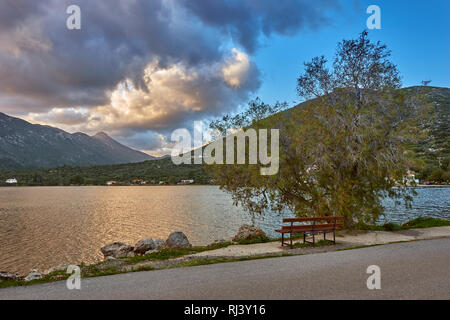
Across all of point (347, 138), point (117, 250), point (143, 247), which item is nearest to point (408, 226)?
point (347, 138)

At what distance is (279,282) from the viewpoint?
7035 millimetres

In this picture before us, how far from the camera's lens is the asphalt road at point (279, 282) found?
6242 mm

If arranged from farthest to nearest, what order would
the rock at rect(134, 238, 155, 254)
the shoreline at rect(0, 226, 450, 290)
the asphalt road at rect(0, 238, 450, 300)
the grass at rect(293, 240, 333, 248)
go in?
the rock at rect(134, 238, 155, 254) → the grass at rect(293, 240, 333, 248) → the shoreline at rect(0, 226, 450, 290) → the asphalt road at rect(0, 238, 450, 300)

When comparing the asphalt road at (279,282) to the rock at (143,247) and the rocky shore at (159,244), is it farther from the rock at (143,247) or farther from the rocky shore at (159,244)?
the rock at (143,247)

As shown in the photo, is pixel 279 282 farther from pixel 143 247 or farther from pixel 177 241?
pixel 143 247

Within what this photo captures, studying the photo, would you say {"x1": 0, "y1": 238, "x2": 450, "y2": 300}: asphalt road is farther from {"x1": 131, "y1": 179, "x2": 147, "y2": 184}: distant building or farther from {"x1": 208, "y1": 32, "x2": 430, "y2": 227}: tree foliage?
{"x1": 131, "y1": 179, "x2": 147, "y2": 184}: distant building

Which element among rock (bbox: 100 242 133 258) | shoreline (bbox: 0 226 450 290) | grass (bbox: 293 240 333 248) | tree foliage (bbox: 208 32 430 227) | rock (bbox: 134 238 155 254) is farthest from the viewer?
rock (bbox: 100 242 133 258)

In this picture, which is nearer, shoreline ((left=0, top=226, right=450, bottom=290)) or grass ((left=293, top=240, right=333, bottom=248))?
shoreline ((left=0, top=226, right=450, bottom=290))

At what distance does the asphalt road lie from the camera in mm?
6242

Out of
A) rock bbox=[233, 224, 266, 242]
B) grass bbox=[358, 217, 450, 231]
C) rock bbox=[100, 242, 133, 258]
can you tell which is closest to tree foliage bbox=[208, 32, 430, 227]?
grass bbox=[358, 217, 450, 231]

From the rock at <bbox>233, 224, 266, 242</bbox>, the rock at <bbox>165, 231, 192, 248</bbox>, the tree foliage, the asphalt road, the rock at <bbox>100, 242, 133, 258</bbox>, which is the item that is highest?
the tree foliage

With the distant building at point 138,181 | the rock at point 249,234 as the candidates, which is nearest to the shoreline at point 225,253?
the rock at point 249,234

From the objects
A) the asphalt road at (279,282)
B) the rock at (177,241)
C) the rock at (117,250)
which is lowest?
the rock at (117,250)

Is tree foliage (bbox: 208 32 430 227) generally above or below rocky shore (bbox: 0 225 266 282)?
above
